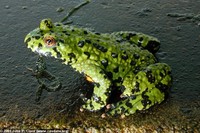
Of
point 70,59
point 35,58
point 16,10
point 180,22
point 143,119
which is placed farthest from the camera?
point 16,10

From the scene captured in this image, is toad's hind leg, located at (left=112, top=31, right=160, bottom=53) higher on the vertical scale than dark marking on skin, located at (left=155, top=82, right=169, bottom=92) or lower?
higher

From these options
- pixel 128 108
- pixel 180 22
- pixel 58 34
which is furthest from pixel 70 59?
pixel 180 22

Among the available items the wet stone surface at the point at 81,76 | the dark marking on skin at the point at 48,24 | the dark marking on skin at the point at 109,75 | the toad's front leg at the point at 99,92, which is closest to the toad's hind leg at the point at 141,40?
the wet stone surface at the point at 81,76

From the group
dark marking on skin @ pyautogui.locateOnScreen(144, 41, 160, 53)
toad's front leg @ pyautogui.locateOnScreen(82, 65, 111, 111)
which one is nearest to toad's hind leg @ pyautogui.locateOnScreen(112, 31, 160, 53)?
dark marking on skin @ pyautogui.locateOnScreen(144, 41, 160, 53)

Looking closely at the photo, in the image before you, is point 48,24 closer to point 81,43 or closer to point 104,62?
point 81,43

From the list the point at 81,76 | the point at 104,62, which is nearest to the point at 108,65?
the point at 104,62

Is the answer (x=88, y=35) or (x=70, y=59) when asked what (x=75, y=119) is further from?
(x=88, y=35)

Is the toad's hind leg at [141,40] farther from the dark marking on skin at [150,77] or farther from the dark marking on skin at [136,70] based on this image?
the dark marking on skin at [150,77]

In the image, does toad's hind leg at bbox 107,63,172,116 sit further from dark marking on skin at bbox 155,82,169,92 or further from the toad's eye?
the toad's eye
